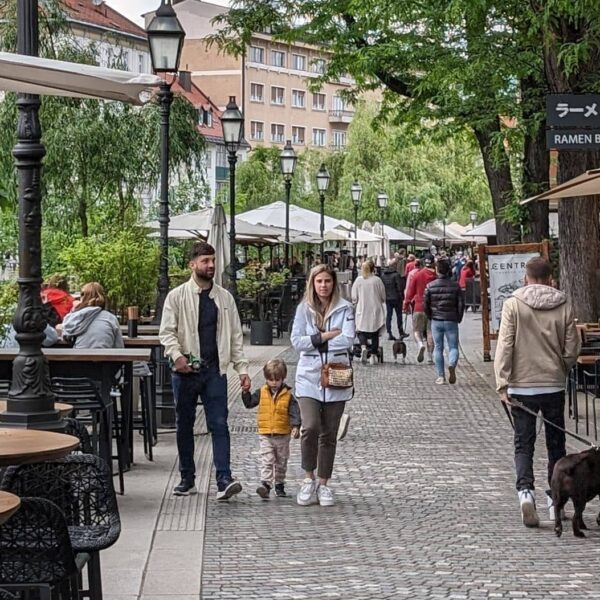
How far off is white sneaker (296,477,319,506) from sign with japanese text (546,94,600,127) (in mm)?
4424

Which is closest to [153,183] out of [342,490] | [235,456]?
[235,456]

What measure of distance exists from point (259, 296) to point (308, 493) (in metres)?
20.3

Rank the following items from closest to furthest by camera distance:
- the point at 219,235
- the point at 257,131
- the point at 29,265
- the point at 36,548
Result: the point at 36,548 → the point at 29,265 → the point at 219,235 → the point at 257,131

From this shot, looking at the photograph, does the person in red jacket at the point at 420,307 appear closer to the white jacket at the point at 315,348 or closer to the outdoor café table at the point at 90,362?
the outdoor café table at the point at 90,362

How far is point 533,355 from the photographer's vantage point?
391 inches

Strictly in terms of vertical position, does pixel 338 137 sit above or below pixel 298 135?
above

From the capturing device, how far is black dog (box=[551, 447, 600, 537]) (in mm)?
9336

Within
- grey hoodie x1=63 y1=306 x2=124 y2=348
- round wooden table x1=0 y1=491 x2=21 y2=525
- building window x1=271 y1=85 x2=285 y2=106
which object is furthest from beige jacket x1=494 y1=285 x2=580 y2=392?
building window x1=271 y1=85 x2=285 y2=106

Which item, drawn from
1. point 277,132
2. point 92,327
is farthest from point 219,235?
point 277,132

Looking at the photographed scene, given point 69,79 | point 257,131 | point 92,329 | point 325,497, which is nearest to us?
point 69,79

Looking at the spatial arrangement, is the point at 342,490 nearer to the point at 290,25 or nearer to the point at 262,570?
the point at 262,570

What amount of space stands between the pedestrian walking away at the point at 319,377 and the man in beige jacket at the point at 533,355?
1.30 m

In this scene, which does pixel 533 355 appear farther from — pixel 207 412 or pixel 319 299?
pixel 207 412

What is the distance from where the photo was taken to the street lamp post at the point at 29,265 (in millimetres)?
8883
